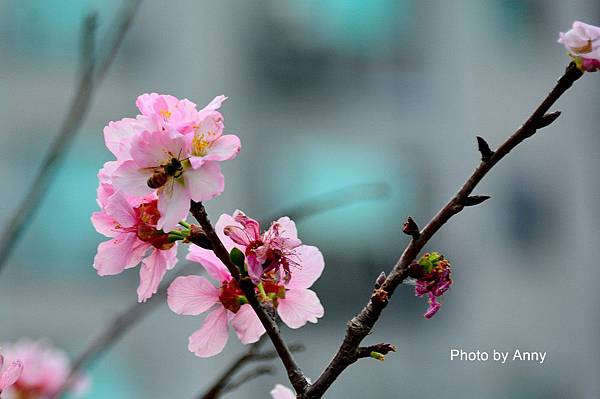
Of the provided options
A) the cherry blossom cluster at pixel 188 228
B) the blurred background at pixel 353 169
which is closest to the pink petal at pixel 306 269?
the cherry blossom cluster at pixel 188 228

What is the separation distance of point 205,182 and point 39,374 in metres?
0.52

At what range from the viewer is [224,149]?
431mm

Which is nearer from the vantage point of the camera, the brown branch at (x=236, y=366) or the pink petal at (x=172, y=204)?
the pink petal at (x=172, y=204)

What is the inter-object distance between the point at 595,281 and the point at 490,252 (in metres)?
1.36

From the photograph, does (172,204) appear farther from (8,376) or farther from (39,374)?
(39,374)

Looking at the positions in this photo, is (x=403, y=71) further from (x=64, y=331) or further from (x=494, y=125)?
(x=64, y=331)

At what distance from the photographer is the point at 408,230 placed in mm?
390

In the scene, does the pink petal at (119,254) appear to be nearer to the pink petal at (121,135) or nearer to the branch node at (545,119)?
the pink petal at (121,135)

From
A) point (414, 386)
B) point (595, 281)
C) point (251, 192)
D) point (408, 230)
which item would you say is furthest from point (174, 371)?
point (408, 230)

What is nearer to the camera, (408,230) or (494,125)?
(408,230)

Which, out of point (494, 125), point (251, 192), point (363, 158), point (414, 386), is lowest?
point (414, 386)

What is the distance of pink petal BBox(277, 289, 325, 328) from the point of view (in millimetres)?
472

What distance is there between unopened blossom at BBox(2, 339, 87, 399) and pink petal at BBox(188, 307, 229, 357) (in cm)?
35

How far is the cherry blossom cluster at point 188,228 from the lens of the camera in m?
0.42
